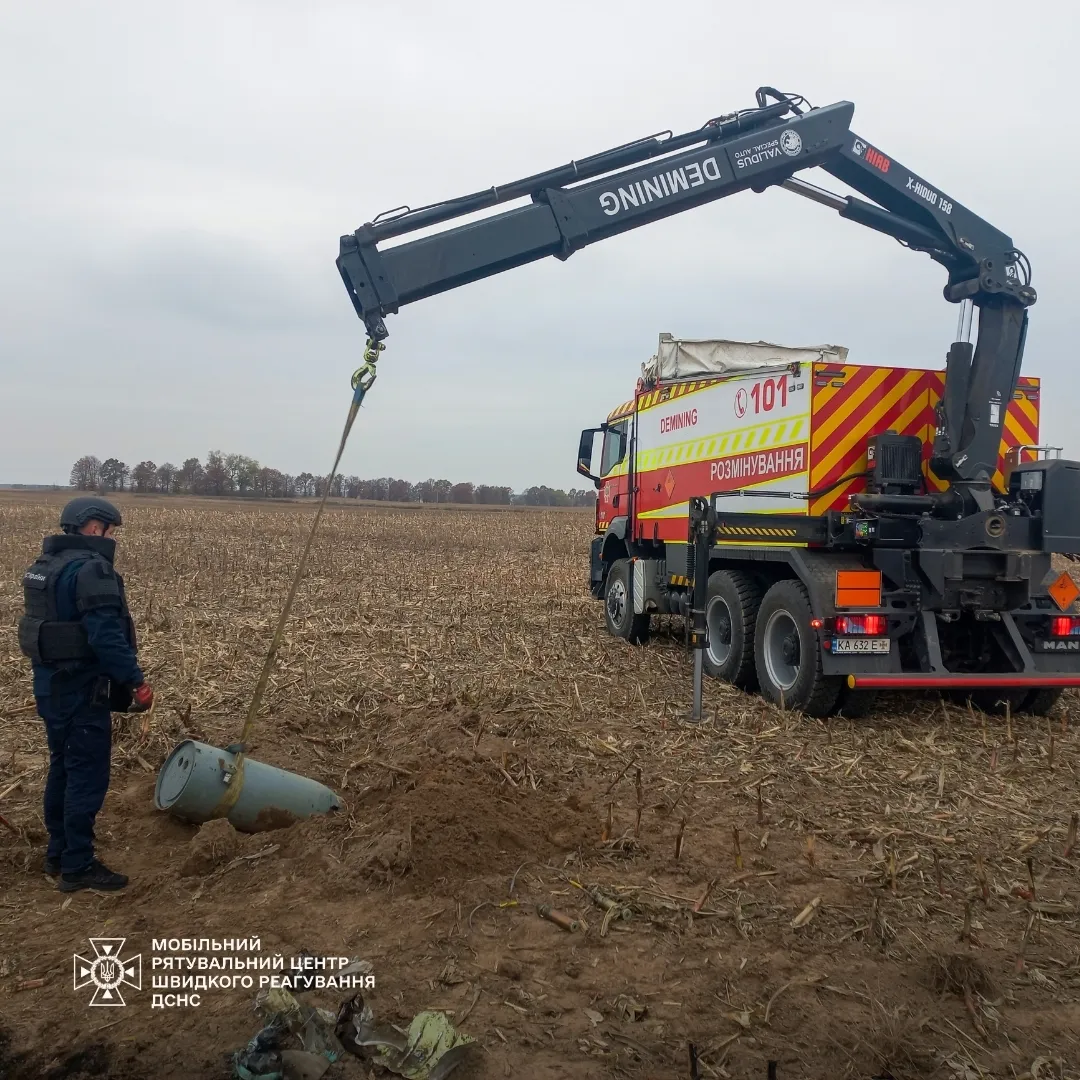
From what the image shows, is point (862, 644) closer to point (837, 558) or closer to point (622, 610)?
point (837, 558)

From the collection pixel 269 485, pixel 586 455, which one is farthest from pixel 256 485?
pixel 586 455

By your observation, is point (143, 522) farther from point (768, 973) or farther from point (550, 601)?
point (768, 973)

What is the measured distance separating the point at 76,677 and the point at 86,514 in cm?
80

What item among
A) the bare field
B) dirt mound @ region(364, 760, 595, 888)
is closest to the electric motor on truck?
the bare field

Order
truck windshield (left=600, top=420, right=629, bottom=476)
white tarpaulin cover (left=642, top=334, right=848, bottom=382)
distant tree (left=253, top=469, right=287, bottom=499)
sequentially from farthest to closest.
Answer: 1. distant tree (left=253, top=469, right=287, bottom=499)
2. truck windshield (left=600, top=420, right=629, bottom=476)
3. white tarpaulin cover (left=642, top=334, right=848, bottom=382)

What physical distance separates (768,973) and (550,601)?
37.6 ft

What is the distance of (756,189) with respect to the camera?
311 inches

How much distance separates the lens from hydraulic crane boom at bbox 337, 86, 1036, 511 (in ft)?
20.9

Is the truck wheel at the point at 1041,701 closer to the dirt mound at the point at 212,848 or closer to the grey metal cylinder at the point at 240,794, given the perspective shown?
the grey metal cylinder at the point at 240,794

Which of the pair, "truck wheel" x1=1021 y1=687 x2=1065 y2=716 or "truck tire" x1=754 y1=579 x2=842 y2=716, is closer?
"truck tire" x1=754 y1=579 x2=842 y2=716

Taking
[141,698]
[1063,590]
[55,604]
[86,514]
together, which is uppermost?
[86,514]

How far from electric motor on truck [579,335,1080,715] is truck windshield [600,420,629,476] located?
256 cm

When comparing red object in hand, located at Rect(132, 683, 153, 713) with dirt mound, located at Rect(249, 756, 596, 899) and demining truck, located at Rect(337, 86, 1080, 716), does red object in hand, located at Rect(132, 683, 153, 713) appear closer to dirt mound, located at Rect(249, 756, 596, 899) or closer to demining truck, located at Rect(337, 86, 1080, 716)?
dirt mound, located at Rect(249, 756, 596, 899)

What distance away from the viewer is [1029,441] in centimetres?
843
